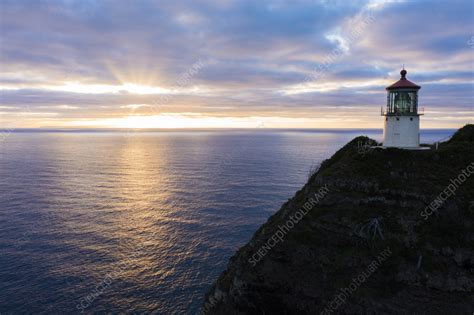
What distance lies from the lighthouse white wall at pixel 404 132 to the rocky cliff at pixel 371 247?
2.41 m

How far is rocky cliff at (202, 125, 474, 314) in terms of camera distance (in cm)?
2348

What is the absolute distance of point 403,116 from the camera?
34.4 meters

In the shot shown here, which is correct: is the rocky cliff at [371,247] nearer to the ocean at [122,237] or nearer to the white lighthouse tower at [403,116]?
the white lighthouse tower at [403,116]

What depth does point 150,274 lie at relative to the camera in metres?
39.4

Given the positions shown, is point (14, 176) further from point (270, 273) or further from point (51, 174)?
point (270, 273)

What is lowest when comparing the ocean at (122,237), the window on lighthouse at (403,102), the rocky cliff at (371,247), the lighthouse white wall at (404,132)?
the ocean at (122,237)

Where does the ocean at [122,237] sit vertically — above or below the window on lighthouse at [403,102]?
below

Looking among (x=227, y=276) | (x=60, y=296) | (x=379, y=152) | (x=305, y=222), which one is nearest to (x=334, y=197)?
(x=305, y=222)

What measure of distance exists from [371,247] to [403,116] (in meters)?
17.6

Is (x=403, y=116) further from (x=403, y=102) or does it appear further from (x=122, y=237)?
Result: (x=122, y=237)

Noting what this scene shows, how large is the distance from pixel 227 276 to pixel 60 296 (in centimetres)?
2123

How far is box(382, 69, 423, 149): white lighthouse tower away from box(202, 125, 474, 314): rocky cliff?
2.58m

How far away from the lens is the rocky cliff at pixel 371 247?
23.5m

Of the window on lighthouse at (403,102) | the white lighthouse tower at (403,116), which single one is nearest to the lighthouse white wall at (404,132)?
the white lighthouse tower at (403,116)
